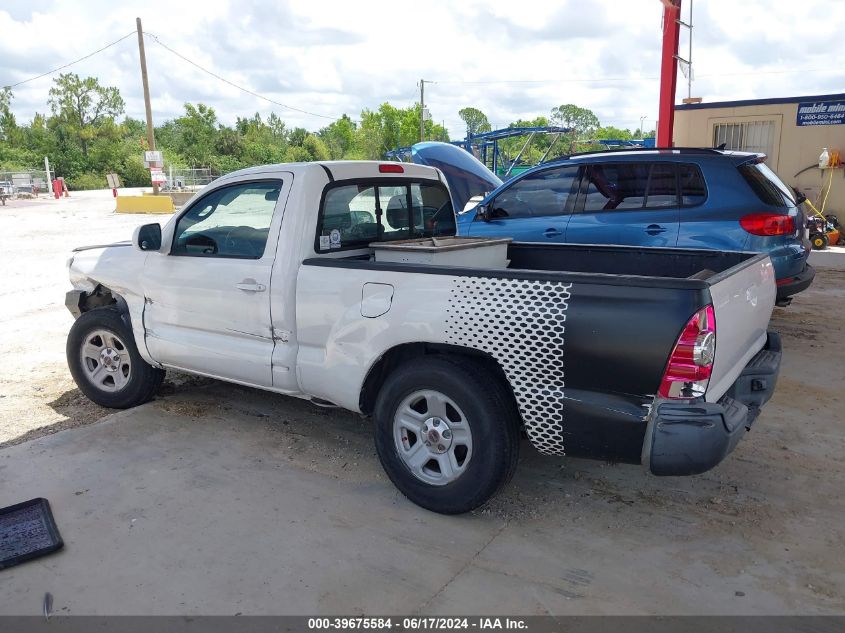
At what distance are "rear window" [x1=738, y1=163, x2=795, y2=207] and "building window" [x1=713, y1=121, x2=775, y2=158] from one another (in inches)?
354

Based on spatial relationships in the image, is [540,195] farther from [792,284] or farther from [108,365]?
[108,365]

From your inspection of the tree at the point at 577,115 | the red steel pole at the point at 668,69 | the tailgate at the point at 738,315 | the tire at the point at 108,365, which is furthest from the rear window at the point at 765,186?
the tree at the point at 577,115

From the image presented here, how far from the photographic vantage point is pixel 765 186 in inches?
252

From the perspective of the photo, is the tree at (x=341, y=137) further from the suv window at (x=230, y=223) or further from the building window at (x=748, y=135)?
the suv window at (x=230, y=223)

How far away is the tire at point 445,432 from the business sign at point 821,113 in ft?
45.0

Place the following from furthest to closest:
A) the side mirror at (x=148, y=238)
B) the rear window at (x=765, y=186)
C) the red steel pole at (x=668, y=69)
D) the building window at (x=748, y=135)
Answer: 1. the building window at (x=748, y=135)
2. the red steel pole at (x=668, y=69)
3. the rear window at (x=765, y=186)
4. the side mirror at (x=148, y=238)

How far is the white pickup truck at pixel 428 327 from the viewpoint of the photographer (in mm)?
3061

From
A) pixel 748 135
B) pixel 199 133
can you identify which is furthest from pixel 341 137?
pixel 748 135

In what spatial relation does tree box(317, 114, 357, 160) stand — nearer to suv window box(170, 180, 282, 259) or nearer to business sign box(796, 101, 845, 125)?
business sign box(796, 101, 845, 125)

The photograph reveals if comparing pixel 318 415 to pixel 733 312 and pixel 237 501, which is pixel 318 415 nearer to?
pixel 237 501

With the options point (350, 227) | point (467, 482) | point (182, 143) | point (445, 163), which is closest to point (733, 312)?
point (467, 482)

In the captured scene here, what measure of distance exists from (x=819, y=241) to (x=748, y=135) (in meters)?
3.02

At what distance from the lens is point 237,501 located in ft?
12.7

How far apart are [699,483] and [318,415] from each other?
266cm
